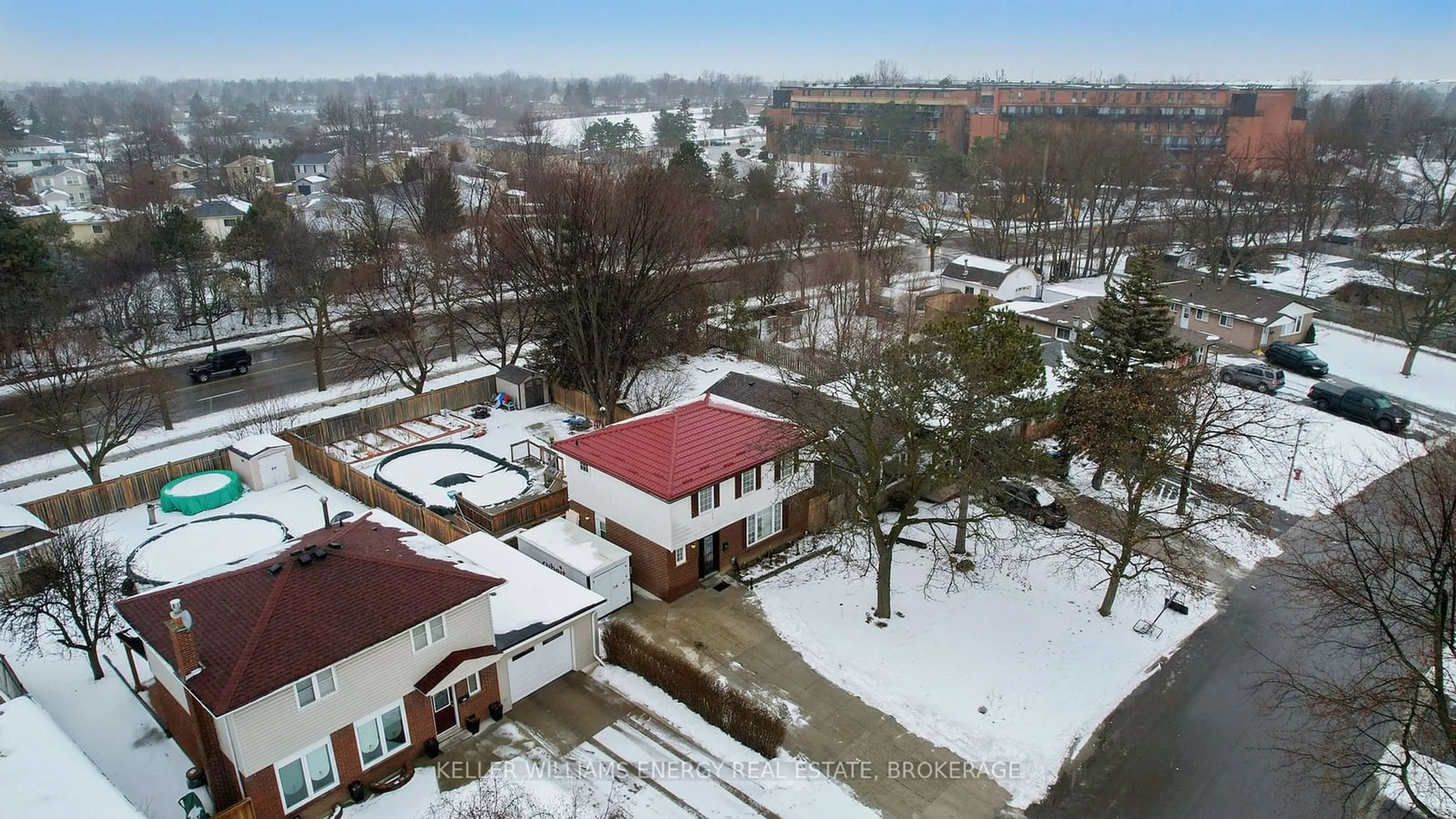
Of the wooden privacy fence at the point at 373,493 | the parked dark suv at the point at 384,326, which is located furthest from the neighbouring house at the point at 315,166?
the wooden privacy fence at the point at 373,493

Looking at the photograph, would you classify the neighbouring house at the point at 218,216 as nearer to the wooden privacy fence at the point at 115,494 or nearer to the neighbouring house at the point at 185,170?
the neighbouring house at the point at 185,170

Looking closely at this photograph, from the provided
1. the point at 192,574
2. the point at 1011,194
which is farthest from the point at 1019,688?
Answer: the point at 1011,194

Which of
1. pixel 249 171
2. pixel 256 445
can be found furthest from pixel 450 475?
pixel 249 171

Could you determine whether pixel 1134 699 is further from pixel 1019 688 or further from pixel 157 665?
pixel 157 665

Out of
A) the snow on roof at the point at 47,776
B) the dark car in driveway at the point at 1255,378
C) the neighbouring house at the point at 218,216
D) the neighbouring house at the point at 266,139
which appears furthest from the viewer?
the neighbouring house at the point at 266,139

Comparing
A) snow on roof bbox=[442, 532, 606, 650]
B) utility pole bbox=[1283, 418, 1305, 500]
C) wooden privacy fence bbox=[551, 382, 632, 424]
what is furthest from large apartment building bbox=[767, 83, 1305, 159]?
snow on roof bbox=[442, 532, 606, 650]

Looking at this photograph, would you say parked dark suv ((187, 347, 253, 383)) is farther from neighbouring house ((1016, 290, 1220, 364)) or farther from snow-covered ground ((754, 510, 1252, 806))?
neighbouring house ((1016, 290, 1220, 364))
